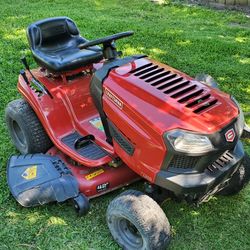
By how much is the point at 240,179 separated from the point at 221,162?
57 cm

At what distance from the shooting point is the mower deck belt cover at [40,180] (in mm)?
3129

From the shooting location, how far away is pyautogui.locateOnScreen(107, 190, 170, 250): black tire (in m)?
2.66

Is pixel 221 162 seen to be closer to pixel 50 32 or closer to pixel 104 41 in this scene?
pixel 104 41

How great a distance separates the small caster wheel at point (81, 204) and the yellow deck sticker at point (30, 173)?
368 millimetres

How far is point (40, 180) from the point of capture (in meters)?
3.20

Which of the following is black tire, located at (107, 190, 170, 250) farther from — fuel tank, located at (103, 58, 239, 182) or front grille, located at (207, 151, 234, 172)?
front grille, located at (207, 151, 234, 172)

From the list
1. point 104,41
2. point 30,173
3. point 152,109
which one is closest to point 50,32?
point 104,41

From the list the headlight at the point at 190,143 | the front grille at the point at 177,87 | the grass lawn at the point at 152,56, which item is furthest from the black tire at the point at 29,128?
the headlight at the point at 190,143

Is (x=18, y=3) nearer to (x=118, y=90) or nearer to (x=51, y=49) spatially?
(x=51, y=49)

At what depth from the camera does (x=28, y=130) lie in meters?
3.63

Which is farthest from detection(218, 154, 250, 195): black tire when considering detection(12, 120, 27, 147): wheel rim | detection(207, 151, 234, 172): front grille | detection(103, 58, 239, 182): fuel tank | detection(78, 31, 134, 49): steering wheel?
detection(12, 120, 27, 147): wheel rim

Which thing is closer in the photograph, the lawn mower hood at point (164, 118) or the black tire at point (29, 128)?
the lawn mower hood at point (164, 118)

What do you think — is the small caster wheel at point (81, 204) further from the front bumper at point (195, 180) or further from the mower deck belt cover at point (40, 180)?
the front bumper at point (195, 180)

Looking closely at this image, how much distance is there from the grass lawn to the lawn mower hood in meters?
0.58
